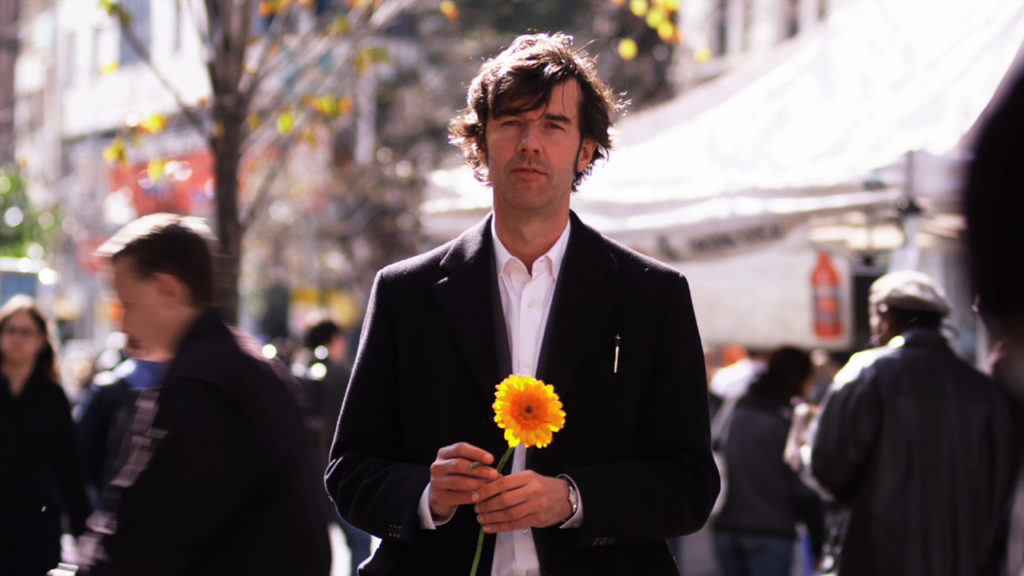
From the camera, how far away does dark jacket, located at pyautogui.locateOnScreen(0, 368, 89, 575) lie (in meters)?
5.25

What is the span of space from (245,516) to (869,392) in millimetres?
3019

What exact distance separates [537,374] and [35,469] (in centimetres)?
364

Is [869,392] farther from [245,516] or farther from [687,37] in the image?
[687,37]

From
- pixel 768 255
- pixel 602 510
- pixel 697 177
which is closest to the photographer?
pixel 602 510

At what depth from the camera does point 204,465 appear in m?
2.76

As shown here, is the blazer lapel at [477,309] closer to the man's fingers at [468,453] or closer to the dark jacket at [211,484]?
the man's fingers at [468,453]

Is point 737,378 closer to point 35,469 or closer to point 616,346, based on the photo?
point 35,469

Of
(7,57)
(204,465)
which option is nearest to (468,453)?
(204,465)

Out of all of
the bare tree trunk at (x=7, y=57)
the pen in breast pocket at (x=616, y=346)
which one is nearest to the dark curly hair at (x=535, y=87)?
the pen in breast pocket at (x=616, y=346)

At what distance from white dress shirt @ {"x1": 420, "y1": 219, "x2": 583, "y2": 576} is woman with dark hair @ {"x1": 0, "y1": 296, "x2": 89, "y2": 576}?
10.4 feet

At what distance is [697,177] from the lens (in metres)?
6.66

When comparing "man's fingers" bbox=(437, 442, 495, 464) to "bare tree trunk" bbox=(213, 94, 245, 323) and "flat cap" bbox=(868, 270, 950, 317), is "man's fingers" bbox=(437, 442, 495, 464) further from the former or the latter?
"bare tree trunk" bbox=(213, 94, 245, 323)

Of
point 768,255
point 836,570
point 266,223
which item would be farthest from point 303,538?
point 266,223

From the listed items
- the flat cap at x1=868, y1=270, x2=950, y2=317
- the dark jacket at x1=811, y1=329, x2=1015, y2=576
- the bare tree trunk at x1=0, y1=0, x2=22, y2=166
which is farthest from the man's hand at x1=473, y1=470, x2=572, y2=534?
the bare tree trunk at x1=0, y1=0, x2=22, y2=166
